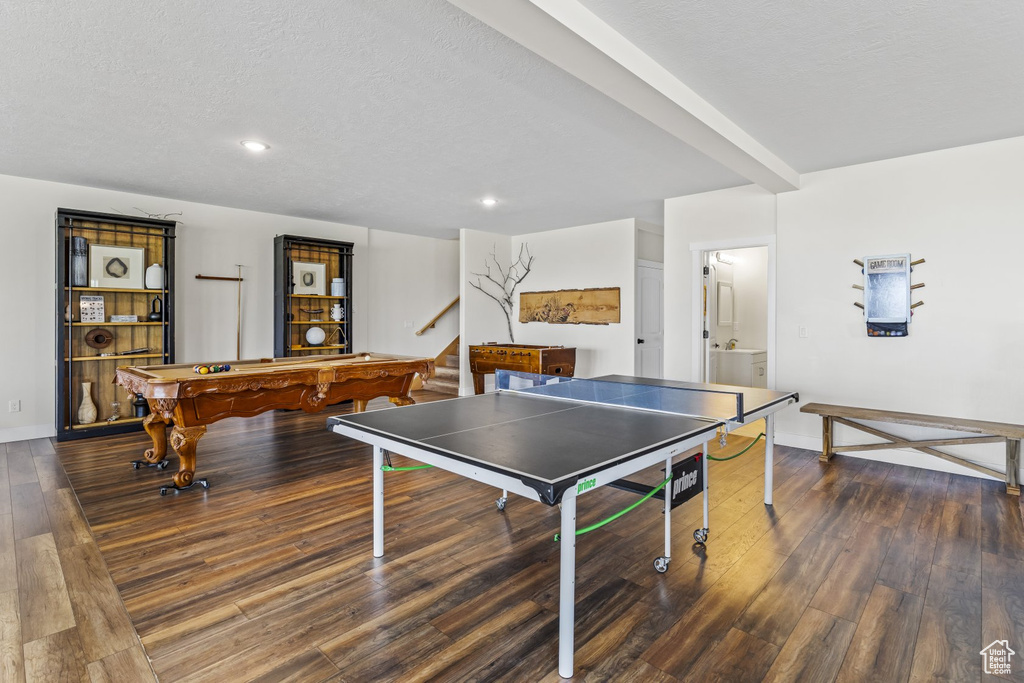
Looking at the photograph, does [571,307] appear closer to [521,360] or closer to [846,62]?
[521,360]

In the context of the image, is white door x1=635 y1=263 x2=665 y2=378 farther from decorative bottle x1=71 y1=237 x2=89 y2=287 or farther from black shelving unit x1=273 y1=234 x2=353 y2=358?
decorative bottle x1=71 y1=237 x2=89 y2=287

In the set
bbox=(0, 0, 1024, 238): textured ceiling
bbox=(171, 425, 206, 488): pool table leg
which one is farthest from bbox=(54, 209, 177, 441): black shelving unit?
bbox=(171, 425, 206, 488): pool table leg

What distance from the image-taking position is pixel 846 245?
4262 mm

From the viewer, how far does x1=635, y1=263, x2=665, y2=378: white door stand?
6.77m

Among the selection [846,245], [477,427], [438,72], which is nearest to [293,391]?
[477,427]

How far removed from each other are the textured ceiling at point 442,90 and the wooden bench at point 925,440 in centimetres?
Result: 200

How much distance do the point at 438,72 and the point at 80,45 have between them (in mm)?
1687

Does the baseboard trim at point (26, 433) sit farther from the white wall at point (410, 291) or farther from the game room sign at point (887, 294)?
the game room sign at point (887, 294)

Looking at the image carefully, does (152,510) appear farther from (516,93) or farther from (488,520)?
(516,93)

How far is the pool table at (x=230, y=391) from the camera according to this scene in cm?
321

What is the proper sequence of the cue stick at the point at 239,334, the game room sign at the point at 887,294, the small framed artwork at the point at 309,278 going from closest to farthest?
1. the game room sign at the point at 887,294
2. the cue stick at the point at 239,334
3. the small framed artwork at the point at 309,278

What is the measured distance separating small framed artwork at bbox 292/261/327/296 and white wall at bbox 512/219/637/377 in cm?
291

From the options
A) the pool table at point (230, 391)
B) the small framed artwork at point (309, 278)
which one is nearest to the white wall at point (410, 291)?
the small framed artwork at point (309, 278)

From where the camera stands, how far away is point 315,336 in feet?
20.7
